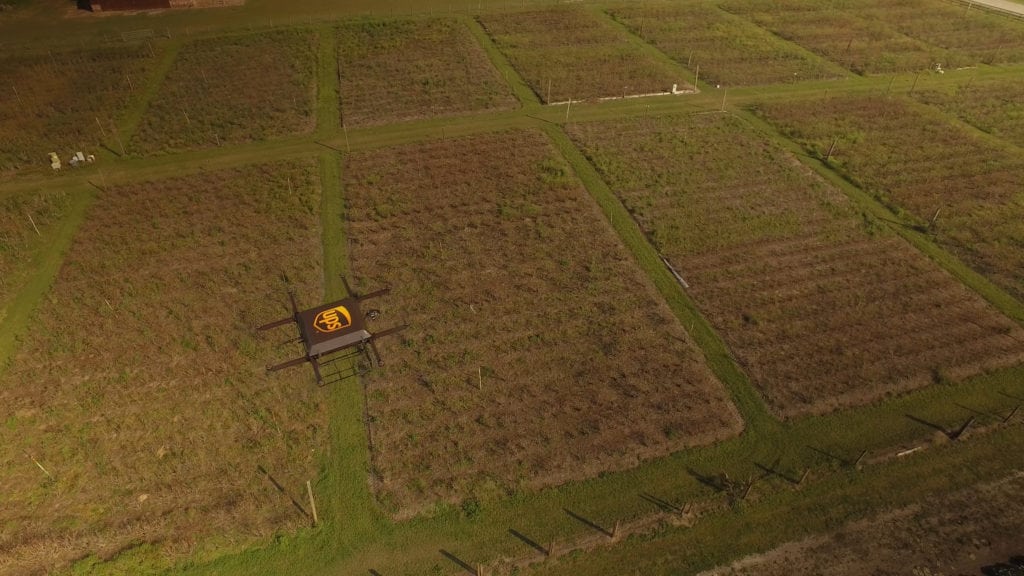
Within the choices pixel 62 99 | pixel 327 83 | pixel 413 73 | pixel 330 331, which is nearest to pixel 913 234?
pixel 330 331

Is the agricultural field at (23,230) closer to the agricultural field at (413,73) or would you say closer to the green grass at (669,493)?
the green grass at (669,493)

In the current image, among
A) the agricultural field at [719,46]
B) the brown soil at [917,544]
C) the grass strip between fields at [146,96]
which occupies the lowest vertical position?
the brown soil at [917,544]

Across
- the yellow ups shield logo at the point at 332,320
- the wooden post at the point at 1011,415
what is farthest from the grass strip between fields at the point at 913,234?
the yellow ups shield logo at the point at 332,320

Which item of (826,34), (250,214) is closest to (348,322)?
(250,214)

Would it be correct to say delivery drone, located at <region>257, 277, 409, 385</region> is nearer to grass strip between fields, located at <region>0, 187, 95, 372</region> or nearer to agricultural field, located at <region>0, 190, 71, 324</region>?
grass strip between fields, located at <region>0, 187, 95, 372</region>

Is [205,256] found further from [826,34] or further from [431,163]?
[826,34]
